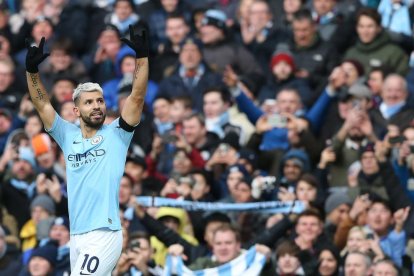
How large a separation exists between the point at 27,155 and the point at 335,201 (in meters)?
4.59

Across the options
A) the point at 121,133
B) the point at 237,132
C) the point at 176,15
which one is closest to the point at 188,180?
the point at 237,132

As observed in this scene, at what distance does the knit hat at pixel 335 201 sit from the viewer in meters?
18.9

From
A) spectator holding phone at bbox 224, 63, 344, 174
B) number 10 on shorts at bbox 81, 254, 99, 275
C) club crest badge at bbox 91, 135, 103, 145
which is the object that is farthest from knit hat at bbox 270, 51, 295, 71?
number 10 on shorts at bbox 81, 254, 99, 275

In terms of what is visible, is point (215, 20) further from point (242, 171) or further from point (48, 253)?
point (48, 253)

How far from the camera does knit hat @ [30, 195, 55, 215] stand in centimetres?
2011

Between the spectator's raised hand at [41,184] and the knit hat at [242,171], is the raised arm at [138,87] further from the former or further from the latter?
the spectator's raised hand at [41,184]

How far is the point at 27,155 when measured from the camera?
846 inches

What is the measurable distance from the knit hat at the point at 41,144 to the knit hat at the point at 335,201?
420 centimetres

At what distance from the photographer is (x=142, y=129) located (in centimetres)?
2205

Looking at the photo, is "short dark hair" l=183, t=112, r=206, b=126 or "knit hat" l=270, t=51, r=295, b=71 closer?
"short dark hair" l=183, t=112, r=206, b=126

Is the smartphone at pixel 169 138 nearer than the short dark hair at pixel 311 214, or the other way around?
the short dark hair at pixel 311 214

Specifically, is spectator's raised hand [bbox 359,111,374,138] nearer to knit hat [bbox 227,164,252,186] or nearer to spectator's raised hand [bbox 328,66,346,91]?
spectator's raised hand [bbox 328,66,346,91]

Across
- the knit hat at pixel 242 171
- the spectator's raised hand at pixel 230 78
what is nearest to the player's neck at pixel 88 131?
the knit hat at pixel 242 171

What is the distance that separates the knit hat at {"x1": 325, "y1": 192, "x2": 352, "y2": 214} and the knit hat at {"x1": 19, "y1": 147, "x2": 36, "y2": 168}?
14.4 feet
